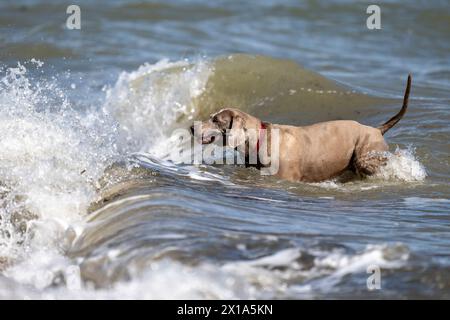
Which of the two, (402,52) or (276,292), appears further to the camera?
(402,52)

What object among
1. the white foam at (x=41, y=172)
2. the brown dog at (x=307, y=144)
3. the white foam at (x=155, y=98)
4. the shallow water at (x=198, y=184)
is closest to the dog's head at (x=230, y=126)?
the brown dog at (x=307, y=144)

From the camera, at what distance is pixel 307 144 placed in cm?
796

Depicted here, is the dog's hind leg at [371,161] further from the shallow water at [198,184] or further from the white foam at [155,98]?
the white foam at [155,98]

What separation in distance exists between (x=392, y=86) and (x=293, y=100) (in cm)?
187

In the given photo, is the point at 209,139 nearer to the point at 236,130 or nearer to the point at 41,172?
the point at 236,130

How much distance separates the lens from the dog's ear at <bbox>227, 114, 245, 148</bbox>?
25.3 feet

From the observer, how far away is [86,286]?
202 inches

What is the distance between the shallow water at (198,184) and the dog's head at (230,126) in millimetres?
358

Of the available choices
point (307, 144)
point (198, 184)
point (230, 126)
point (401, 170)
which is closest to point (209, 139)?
point (230, 126)

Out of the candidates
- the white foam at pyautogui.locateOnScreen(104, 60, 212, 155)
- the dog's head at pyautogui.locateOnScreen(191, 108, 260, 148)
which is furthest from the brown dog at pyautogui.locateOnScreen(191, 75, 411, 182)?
the white foam at pyautogui.locateOnScreen(104, 60, 212, 155)

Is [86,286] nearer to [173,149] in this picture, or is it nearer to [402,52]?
[173,149]

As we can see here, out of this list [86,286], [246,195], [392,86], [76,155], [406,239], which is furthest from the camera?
[392,86]

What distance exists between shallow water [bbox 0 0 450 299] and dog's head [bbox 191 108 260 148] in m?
0.36
